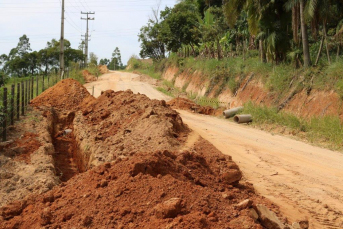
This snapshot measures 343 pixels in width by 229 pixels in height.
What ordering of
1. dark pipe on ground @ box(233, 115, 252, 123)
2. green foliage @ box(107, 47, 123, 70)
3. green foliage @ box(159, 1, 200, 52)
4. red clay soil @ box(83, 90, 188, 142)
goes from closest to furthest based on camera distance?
red clay soil @ box(83, 90, 188, 142) < dark pipe on ground @ box(233, 115, 252, 123) < green foliage @ box(159, 1, 200, 52) < green foliage @ box(107, 47, 123, 70)

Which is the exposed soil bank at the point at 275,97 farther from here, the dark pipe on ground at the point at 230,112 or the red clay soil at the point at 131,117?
the red clay soil at the point at 131,117

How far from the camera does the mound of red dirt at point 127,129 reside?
32.3 feet

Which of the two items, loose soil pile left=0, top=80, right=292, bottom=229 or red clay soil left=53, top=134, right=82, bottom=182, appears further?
red clay soil left=53, top=134, right=82, bottom=182

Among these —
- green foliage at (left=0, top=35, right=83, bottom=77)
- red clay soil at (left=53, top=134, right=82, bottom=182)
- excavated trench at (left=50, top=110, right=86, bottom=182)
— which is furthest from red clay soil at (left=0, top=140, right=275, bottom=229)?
green foliage at (left=0, top=35, right=83, bottom=77)

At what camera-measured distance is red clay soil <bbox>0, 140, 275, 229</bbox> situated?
492 cm

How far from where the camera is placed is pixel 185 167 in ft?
22.7

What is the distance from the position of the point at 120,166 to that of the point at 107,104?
10.9 meters

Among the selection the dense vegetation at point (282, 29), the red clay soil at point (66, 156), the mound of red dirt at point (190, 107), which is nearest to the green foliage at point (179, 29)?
the dense vegetation at point (282, 29)

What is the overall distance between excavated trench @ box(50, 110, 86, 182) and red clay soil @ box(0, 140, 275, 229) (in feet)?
10.8

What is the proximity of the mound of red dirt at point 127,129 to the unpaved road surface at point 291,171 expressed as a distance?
1.55 m

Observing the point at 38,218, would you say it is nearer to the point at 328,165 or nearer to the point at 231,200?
the point at 231,200

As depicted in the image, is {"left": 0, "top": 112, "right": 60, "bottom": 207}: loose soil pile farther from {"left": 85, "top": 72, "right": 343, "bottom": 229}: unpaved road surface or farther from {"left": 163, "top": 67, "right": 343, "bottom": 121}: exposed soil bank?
{"left": 163, "top": 67, "right": 343, "bottom": 121}: exposed soil bank

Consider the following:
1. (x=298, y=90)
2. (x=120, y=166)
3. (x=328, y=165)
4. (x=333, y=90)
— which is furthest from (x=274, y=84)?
(x=120, y=166)

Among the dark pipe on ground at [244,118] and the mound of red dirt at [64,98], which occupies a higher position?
the mound of red dirt at [64,98]
